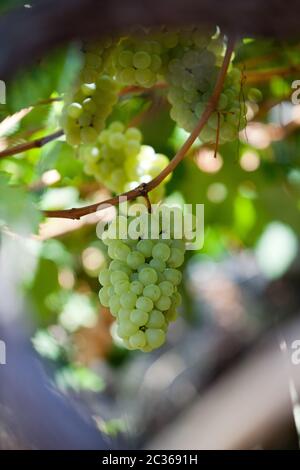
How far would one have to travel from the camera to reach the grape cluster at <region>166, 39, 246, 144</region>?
3.05 ft

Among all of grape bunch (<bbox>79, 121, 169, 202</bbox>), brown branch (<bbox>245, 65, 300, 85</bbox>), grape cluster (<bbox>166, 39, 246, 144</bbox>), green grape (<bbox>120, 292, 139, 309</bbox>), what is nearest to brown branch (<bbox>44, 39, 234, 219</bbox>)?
grape cluster (<bbox>166, 39, 246, 144</bbox>)

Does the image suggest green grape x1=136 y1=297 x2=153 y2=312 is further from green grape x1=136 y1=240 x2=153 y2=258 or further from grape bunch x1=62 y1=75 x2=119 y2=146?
grape bunch x1=62 y1=75 x2=119 y2=146

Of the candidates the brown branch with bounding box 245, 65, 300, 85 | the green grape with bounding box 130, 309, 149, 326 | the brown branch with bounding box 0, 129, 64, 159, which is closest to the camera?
the green grape with bounding box 130, 309, 149, 326

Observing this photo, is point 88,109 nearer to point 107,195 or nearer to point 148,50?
point 148,50

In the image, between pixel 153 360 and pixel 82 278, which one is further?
pixel 153 360

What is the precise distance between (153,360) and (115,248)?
1.63 metres

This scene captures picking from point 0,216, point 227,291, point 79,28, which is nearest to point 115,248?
point 0,216

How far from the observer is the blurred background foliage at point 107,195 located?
3.61 ft

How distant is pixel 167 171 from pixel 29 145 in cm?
30

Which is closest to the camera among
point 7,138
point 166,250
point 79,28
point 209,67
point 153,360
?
point 79,28

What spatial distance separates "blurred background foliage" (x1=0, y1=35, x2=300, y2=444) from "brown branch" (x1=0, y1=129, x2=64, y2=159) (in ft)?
0.09

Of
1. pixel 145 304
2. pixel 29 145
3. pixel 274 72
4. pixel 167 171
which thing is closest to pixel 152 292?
pixel 145 304

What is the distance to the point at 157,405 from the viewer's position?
7.21 ft
